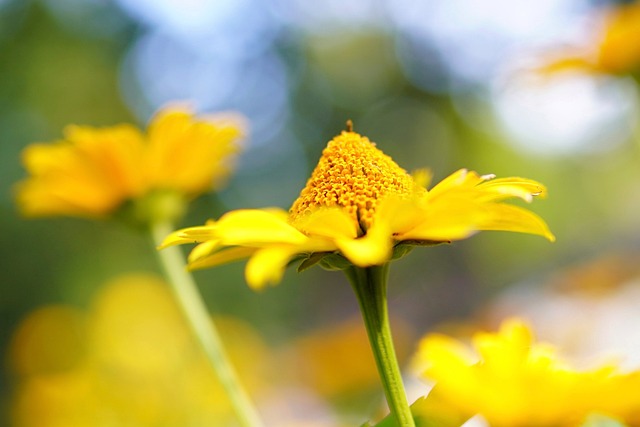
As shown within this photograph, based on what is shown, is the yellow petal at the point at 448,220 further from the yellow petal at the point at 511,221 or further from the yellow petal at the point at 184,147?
the yellow petal at the point at 184,147

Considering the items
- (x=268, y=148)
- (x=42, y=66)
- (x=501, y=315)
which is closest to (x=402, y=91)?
(x=268, y=148)

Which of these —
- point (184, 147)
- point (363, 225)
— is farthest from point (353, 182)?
point (184, 147)

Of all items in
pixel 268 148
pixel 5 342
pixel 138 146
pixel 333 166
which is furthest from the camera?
pixel 268 148

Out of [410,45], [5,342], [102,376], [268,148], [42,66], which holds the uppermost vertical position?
[410,45]

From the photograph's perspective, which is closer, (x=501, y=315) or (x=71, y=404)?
(x=71, y=404)

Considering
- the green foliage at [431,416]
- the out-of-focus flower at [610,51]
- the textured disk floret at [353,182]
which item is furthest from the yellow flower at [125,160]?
the out-of-focus flower at [610,51]

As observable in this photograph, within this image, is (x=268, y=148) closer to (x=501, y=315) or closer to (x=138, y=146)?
(x=501, y=315)
